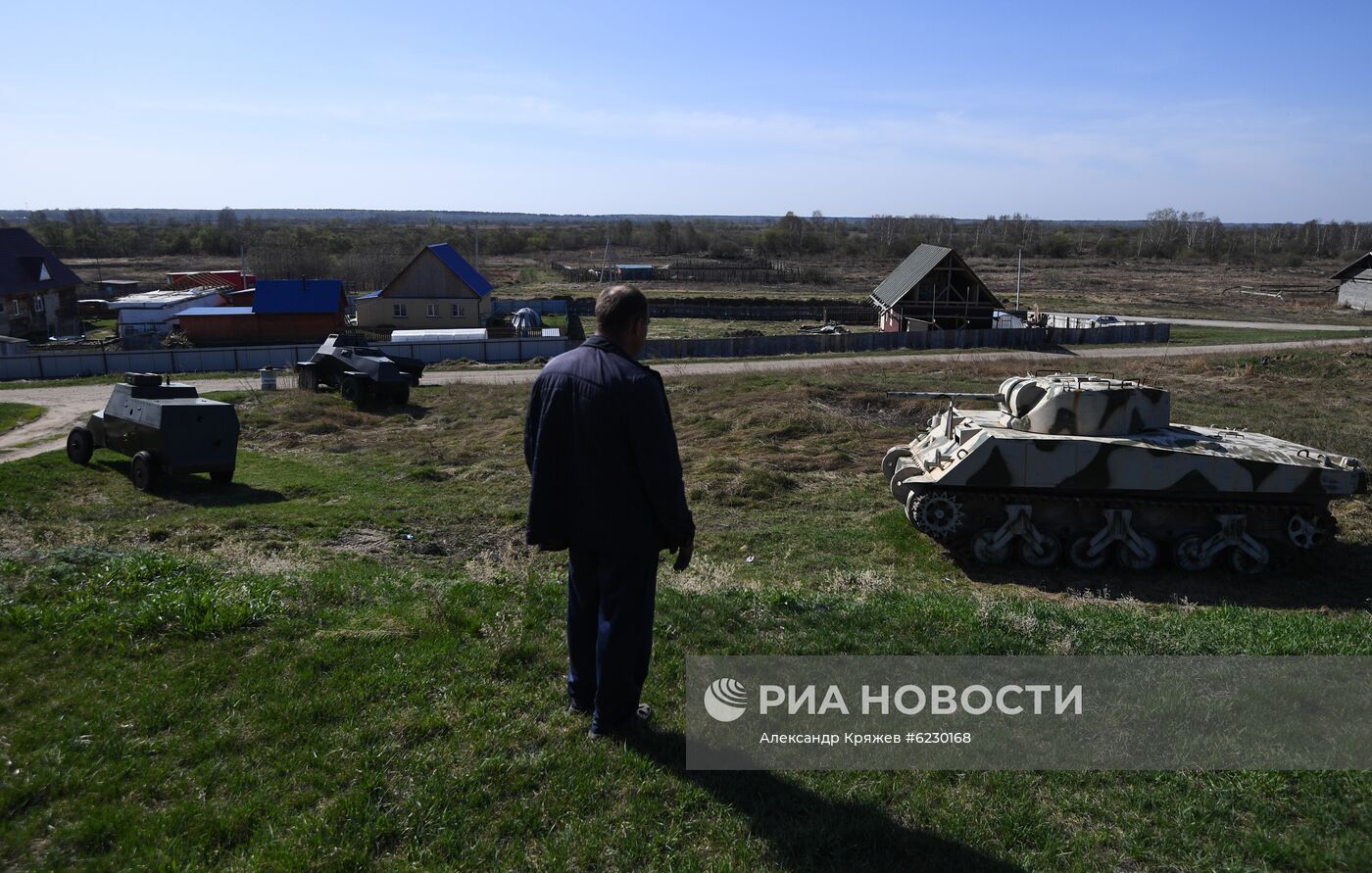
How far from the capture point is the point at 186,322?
48.2 metres

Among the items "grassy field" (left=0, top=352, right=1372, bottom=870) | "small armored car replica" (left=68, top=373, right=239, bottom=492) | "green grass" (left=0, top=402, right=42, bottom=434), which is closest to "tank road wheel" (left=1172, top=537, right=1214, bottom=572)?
"grassy field" (left=0, top=352, right=1372, bottom=870)

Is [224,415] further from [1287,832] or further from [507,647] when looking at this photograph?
[1287,832]

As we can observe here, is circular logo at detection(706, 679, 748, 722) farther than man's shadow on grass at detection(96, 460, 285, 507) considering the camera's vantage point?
No

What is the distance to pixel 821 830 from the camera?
4.62m

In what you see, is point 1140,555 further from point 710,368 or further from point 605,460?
point 710,368

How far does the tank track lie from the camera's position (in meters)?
13.1

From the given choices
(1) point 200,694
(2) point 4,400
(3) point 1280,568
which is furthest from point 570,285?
(1) point 200,694

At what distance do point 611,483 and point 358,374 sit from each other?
24.5m

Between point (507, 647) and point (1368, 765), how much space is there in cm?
514

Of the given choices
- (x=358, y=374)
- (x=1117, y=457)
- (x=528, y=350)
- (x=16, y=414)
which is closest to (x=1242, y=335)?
(x=528, y=350)

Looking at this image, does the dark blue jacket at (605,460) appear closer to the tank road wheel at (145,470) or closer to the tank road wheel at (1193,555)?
the tank road wheel at (1193,555)

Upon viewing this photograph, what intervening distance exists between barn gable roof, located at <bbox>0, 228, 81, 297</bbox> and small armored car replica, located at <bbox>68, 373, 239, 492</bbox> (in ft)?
129

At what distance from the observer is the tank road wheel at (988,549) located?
13458 millimetres

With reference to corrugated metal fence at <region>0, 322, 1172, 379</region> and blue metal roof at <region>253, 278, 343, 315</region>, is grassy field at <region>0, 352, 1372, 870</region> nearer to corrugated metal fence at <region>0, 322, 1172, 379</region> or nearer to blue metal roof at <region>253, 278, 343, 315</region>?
corrugated metal fence at <region>0, 322, 1172, 379</region>
